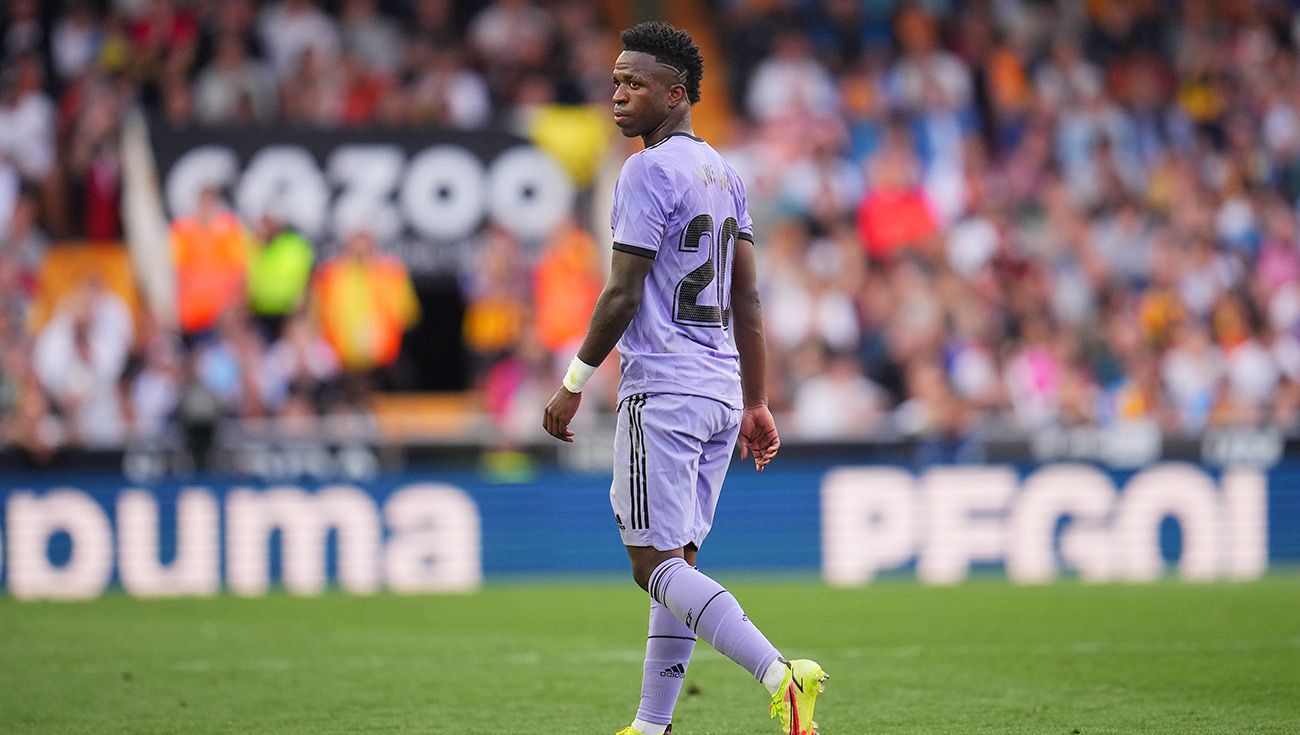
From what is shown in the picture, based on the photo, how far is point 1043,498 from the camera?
42.6ft

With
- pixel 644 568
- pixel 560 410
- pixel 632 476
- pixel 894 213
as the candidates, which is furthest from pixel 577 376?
pixel 894 213

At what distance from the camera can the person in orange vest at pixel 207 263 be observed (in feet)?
44.9

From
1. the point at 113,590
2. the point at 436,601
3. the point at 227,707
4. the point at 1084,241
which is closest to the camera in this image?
the point at 227,707

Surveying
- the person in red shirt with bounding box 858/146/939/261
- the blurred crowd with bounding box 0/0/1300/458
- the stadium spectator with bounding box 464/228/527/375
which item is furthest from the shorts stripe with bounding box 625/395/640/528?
the person in red shirt with bounding box 858/146/939/261

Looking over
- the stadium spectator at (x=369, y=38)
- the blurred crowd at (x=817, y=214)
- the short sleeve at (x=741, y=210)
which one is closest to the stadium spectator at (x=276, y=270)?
the blurred crowd at (x=817, y=214)

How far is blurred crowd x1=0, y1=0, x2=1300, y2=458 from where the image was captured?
13.5 metres

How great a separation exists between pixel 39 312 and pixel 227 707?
26.4 feet

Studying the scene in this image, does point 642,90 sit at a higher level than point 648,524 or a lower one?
higher

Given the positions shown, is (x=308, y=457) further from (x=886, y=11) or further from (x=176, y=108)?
(x=886, y=11)

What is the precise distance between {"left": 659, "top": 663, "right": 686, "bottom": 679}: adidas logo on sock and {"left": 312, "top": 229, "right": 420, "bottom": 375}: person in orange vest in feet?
29.1

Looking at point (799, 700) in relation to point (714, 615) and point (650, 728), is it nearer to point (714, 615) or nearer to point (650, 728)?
point (714, 615)

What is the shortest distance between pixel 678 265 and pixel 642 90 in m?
0.57

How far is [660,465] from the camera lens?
5160 mm

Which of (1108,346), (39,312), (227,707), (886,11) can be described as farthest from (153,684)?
(886,11)
